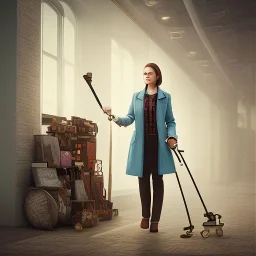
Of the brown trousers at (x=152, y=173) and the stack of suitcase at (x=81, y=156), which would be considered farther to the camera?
the stack of suitcase at (x=81, y=156)

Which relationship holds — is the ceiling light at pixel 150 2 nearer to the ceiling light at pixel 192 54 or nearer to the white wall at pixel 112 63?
the white wall at pixel 112 63

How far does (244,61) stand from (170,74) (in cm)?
213

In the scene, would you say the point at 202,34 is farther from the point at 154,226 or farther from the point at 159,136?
the point at 154,226

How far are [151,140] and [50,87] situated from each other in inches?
157

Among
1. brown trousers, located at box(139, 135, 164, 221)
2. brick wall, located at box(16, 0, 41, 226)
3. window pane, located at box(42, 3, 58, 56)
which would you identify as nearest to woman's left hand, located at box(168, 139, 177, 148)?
brown trousers, located at box(139, 135, 164, 221)

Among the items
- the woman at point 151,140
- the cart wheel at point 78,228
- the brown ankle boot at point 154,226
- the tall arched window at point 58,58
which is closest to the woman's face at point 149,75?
the woman at point 151,140

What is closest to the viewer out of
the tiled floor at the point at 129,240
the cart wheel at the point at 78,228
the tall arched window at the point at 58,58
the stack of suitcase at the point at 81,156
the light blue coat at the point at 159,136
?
the tiled floor at the point at 129,240

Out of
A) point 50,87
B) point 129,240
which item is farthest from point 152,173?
point 50,87

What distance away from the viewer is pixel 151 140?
497 centimetres

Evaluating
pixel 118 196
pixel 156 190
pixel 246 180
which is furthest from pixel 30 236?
pixel 246 180

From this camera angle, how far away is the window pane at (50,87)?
8391 millimetres

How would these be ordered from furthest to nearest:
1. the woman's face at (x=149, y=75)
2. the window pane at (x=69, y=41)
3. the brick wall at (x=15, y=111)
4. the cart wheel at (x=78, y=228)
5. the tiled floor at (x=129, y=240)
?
the window pane at (x=69, y=41)
the brick wall at (x=15, y=111)
the cart wheel at (x=78, y=228)
the woman's face at (x=149, y=75)
the tiled floor at (x=129, y=240)

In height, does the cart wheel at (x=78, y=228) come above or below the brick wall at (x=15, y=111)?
below

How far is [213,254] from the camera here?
3895mm
